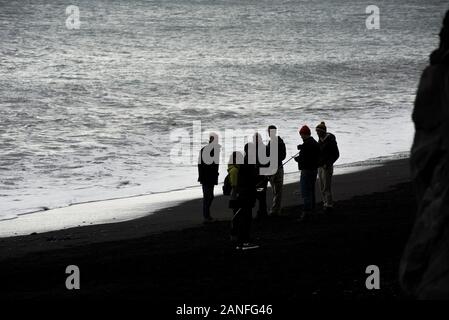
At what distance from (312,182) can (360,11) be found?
10576 cm

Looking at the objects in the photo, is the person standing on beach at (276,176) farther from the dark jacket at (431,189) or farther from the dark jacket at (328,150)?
the dark jacket at (431,189)

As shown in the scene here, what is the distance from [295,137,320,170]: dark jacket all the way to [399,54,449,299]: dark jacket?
6.99 m

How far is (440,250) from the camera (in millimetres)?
7473

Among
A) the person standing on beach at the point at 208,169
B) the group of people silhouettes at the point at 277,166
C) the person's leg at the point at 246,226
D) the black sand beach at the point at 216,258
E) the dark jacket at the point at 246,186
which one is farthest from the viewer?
the person standing on beach at the point at 208,169

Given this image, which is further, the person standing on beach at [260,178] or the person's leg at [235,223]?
the person standing on beach at [260,178]

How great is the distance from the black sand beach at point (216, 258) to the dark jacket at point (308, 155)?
809mm

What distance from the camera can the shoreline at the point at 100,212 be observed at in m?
16.9

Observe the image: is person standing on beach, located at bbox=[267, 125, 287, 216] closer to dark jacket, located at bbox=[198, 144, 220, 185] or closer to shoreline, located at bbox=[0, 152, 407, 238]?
dark jacket, located at bbox=[198, 144, 220, 185]

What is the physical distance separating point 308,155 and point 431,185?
741cm

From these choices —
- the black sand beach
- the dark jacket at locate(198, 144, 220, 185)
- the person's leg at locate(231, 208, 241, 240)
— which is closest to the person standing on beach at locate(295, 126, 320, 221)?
the black sand beach

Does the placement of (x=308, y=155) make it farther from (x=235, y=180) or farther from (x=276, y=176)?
(x=235, y=180)

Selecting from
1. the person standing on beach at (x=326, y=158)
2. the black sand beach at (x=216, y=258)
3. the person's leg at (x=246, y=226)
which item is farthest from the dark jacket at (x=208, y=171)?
the person's leg at (x=246, y=226)
